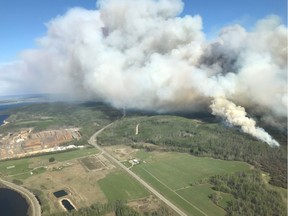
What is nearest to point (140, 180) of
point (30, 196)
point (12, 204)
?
point (30, 196)

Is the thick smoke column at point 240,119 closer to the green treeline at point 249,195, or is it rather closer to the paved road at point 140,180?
the green treeline at point 249,195

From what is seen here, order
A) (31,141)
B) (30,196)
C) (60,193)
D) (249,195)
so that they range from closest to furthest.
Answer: (249,195) → (30,196) → (60,193) → (31,141)

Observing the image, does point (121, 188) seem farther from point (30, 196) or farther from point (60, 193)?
point (30, 196)

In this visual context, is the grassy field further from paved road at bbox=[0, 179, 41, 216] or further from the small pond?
the small pond

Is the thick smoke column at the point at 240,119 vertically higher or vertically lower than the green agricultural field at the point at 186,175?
higher

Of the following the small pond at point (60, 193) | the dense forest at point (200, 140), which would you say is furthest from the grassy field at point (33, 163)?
the small pond at point (60, 193)
